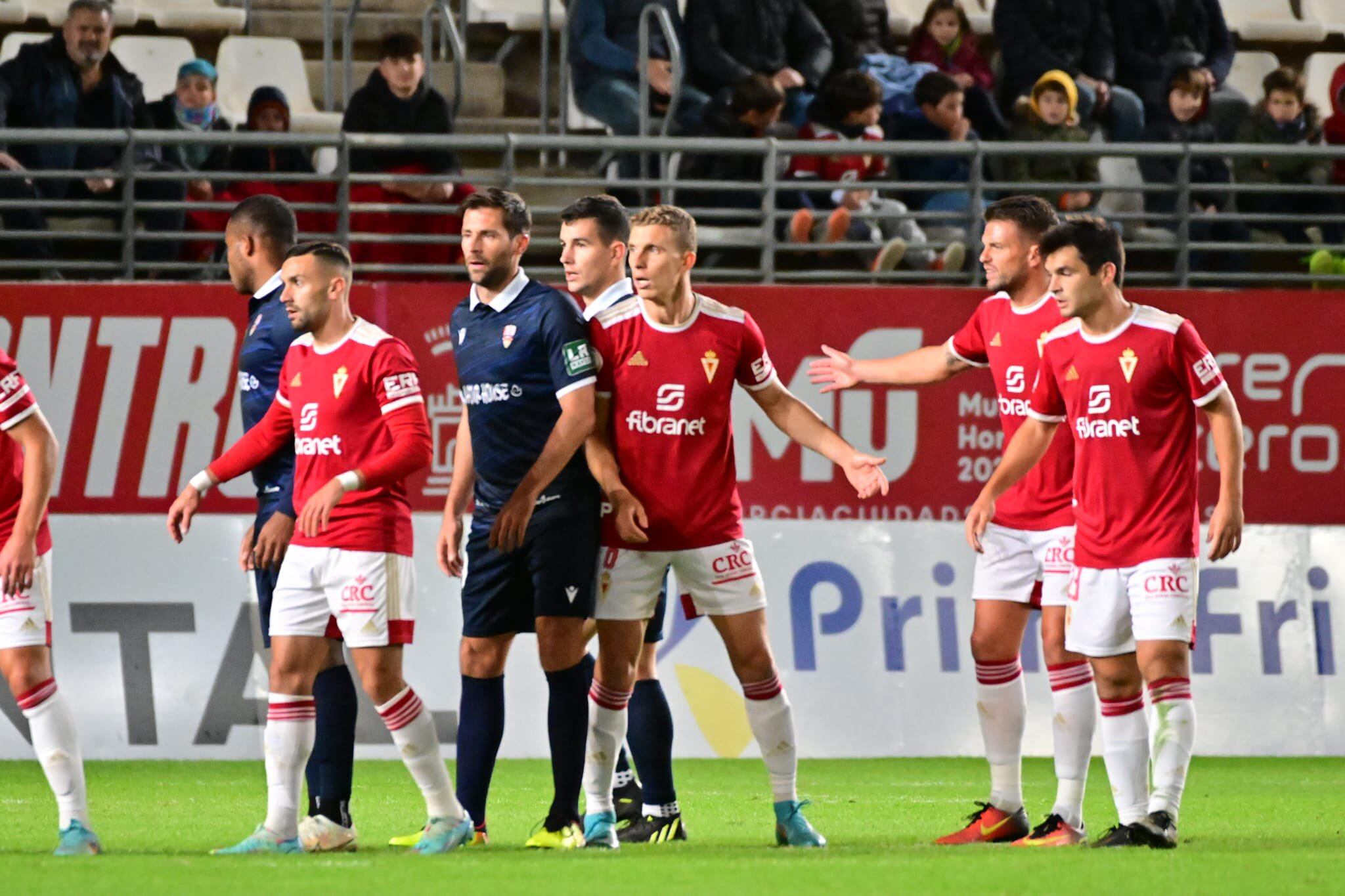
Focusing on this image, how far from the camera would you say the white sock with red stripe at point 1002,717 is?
314 inches

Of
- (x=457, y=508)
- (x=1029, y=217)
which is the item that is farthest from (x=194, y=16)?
(x=1029, y=217)

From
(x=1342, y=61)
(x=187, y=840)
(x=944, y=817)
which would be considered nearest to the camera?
(x=187, y=840)

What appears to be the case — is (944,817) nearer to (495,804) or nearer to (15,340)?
(495,804)

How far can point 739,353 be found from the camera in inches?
293

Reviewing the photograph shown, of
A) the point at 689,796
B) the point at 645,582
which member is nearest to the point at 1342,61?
the point at 689,796

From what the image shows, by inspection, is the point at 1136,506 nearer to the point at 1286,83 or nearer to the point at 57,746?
the point at 57,746

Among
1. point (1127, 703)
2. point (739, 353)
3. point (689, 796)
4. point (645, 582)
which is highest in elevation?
point (739, 353)

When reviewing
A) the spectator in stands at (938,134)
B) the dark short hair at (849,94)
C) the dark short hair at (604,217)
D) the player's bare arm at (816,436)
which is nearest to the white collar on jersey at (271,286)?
the dark short hair at (604,217)

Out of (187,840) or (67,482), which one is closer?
(187,840)

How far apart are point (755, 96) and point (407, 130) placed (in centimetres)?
247

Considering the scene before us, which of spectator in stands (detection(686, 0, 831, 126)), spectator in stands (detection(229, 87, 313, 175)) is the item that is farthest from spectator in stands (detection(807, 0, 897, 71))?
spectator in stands (detection(229, 87, 313, 175))

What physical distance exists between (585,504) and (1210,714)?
6096mm

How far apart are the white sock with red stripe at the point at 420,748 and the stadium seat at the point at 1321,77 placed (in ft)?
42.5

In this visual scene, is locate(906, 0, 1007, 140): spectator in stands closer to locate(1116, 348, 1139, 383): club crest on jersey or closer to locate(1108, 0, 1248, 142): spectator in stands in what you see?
locate(1108, 0, 1248, 142): spectator in stands
